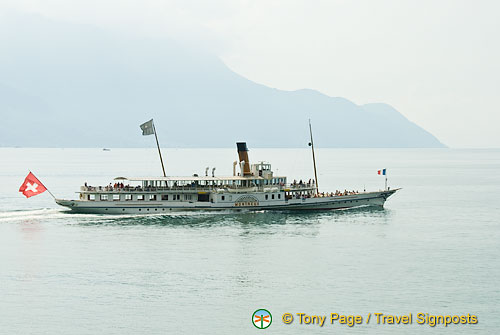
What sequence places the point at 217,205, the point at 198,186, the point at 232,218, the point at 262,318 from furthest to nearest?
the point at 198,186 → the point at 217,205 → the point at 232,218 → the point at 262,318

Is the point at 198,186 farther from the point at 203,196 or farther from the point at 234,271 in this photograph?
the point at 234,271

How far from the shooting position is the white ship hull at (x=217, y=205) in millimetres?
95438

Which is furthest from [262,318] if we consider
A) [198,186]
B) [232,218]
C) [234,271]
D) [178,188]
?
[198,186]

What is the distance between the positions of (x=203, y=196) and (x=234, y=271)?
125 feet

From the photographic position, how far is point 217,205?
97500mm

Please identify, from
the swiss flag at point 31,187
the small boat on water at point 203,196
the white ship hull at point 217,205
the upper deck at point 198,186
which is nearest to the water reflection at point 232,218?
the white ship hull at point 217,205

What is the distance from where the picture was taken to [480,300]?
51.5 meters

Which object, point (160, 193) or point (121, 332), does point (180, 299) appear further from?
point (160, 193)

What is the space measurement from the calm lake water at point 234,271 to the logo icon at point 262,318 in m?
0.47

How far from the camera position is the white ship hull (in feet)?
313

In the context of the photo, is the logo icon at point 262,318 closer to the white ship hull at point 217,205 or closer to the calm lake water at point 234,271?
the calm lake water at point 234,271

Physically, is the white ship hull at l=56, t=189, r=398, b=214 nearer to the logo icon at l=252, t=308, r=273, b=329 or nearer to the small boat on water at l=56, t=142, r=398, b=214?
the small boat on water at l=56, t=142, r=398, b=214

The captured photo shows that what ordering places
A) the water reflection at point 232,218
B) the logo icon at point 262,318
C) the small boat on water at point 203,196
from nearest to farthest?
the logo icon at point 262,318, the water reflection at point 232,218, the small boat on water at point 203,196

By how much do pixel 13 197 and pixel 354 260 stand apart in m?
87.3
